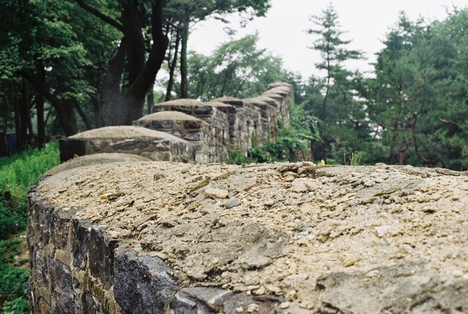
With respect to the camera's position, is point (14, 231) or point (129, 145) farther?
point (14, 231)

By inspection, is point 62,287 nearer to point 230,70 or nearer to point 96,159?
point 96,159

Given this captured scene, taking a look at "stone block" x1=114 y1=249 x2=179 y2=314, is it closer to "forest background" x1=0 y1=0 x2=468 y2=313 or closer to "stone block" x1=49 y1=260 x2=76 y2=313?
"stone block" x1=49 y1=260 x2=76 y2=313

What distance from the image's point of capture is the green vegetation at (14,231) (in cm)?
525

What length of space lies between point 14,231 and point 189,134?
3527mm

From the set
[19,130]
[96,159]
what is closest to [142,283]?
[96,159]

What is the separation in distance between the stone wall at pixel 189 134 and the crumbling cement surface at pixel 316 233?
92.0 inches

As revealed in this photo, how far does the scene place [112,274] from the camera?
2.05 m

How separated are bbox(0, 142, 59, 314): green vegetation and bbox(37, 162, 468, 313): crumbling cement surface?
334cm

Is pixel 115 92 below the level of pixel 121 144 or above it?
above

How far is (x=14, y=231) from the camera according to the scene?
7594mm

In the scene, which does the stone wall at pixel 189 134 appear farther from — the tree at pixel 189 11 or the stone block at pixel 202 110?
the tree at pixel 189 11

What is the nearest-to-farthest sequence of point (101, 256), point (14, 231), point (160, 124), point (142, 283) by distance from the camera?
point (142, 283), point (101, 256), point (160, 124), point (14, 231)

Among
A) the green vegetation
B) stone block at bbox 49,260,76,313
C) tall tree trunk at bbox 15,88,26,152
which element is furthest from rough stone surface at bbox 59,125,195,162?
tall tree trunk at bbox 15,88,26,152

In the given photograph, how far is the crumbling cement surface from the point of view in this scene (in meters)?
1.16
